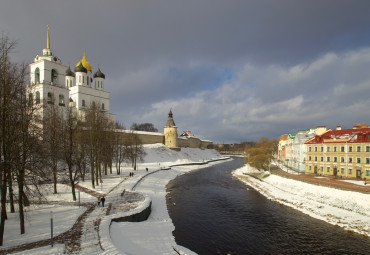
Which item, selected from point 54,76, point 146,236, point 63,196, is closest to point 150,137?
point 54,76

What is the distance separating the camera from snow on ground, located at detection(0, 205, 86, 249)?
1201 cm

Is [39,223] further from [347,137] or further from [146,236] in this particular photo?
[347,137]

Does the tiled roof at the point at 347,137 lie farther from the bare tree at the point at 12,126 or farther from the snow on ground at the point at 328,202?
the bare tree at the point at 12,126

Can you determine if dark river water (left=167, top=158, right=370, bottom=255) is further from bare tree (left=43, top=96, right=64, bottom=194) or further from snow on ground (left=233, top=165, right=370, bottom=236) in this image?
bare tree (left=43, top=96, right=64, bottom=194)

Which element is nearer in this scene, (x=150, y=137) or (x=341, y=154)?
(x=341, y=154)

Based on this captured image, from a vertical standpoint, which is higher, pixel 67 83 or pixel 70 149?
pixel 67 83

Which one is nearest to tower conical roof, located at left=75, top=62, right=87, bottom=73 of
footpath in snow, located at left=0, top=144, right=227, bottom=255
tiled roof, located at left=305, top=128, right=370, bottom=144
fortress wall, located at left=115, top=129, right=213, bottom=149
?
fortress wall, located at left=115, top=129, right=213, bottom=149

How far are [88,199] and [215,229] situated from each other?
471 inches

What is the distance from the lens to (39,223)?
14.3m

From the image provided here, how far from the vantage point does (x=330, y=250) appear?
13.8m

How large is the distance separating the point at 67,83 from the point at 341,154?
61294 mm

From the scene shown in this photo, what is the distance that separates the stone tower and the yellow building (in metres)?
49.8

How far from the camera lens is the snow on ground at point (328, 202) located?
60.4 ft

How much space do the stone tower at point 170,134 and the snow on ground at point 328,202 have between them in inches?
2044
